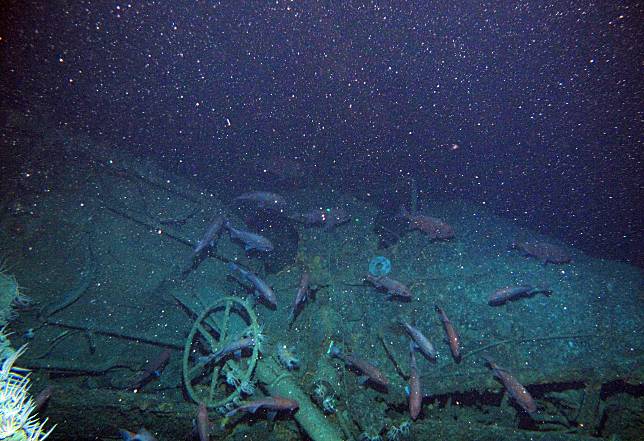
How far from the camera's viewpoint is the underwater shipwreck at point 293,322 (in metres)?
3.71

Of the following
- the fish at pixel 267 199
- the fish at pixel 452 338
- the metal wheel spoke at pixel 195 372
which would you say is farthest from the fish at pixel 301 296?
the fish at pixel 452 338

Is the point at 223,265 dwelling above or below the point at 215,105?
below

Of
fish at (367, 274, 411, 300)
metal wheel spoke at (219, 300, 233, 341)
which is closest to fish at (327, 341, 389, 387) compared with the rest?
fish at (367, 274, 411, 300)

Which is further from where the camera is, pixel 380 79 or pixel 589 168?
pixel 589 168

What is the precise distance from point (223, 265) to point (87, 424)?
342 centimetres

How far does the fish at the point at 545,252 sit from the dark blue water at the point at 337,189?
8 cm

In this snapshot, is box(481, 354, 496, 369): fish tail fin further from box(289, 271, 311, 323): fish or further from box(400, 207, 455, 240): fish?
box(289, 271, 311, 323): fish

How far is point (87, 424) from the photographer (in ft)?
11.5

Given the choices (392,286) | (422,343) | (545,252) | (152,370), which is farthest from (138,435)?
(545,252)

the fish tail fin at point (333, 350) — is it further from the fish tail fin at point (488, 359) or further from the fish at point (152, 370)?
the fish at point (152, 370)

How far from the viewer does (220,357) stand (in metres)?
4.09

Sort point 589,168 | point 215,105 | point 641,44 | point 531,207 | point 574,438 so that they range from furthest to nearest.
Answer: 1. point 531,207
2. point 589,168
3. point 215,105
4. point 641,44
5. point 574,438

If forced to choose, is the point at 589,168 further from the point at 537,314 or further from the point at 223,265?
the point at 223,265

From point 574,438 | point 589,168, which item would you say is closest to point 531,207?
point 589,168
